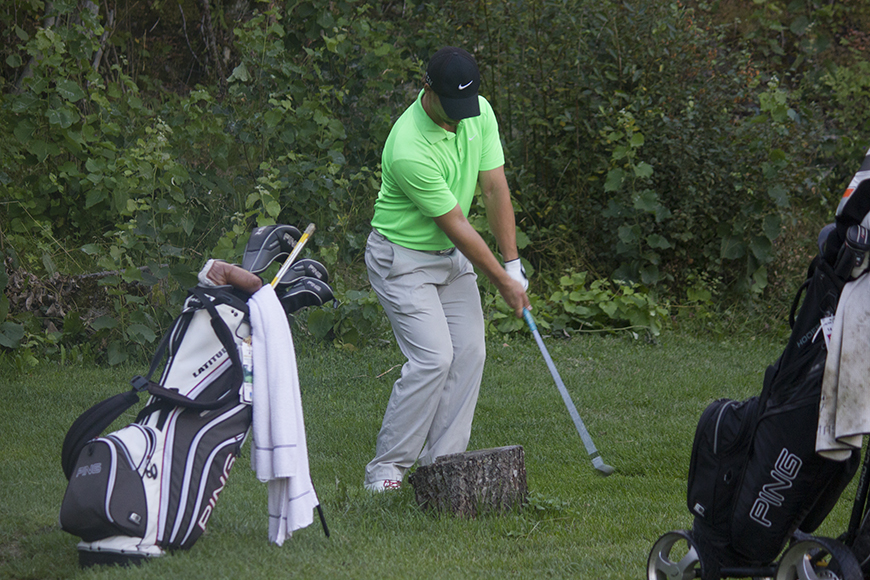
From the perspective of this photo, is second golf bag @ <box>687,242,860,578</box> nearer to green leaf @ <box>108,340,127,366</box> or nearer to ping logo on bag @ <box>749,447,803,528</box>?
ping logo on bag @ <box>749,447,803,528</box>

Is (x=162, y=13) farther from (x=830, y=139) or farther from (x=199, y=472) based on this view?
(x=199, y=472)

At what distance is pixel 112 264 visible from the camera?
5.91 metres

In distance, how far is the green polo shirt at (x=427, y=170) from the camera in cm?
370

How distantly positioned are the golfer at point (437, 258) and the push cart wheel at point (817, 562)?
167 cm

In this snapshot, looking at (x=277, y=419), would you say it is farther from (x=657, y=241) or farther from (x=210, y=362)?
(x=657, y=241)

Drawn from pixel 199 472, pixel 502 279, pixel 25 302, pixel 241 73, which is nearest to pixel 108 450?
pixel 199 472

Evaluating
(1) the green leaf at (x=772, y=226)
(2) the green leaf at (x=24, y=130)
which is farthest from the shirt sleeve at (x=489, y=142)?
(2) the green leaf at (x=24, y=130)

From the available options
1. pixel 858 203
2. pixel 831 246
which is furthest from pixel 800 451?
pixel 858 203

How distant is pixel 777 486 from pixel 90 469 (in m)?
2.07

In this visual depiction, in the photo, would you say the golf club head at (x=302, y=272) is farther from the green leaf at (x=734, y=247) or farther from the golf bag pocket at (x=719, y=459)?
the green leaf at (x=734, y=247)

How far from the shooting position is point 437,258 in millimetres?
3934

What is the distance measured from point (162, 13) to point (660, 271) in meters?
6.01

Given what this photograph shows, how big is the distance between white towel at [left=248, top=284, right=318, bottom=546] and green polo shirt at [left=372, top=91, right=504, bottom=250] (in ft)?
3.31

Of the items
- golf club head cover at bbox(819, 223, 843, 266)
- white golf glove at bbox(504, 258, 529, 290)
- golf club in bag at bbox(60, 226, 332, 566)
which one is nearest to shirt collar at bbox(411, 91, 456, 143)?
white golf glove at bbox(504, 258, 529, 290)
